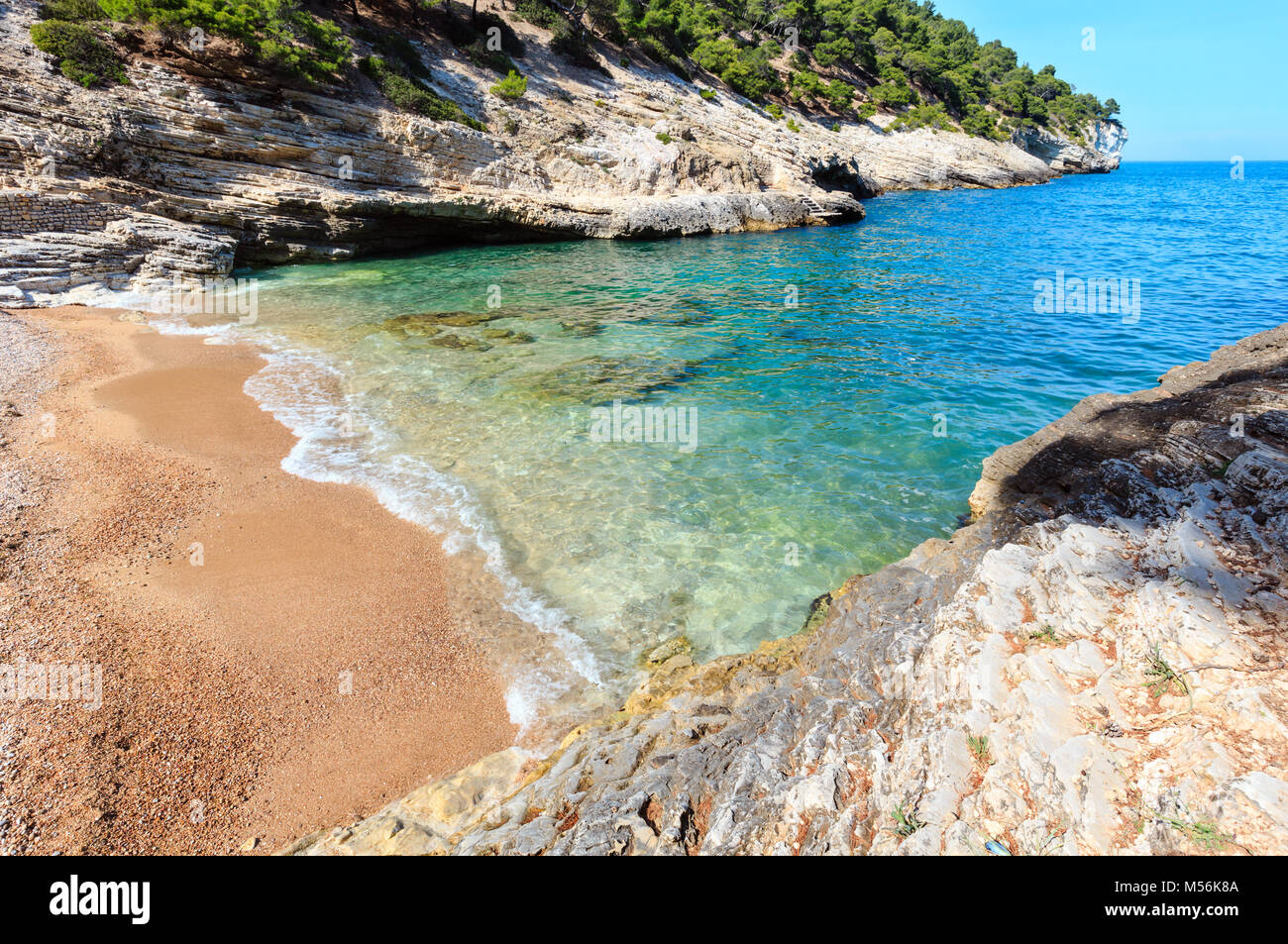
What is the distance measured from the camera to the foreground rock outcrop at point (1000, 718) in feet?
10.4

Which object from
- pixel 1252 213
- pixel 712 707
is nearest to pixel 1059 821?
pixel 712 707

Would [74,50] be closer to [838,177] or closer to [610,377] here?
[610,377]

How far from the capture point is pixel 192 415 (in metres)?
11.9

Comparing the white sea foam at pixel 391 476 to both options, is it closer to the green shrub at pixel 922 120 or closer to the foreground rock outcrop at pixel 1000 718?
the foreground rock outcrop at pixel 1000 718

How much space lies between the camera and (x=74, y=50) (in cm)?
2144

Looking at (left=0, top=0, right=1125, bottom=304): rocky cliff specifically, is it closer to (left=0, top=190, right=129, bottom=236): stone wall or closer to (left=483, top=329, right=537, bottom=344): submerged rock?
(left=0, top=190, right=129, bottom=236): stone wall

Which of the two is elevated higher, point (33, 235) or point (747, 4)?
point (747, 4)

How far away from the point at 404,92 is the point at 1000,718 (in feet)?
116

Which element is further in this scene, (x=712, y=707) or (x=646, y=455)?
(x=646, y=455)

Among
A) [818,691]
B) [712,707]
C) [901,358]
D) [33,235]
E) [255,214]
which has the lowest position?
[712,707]

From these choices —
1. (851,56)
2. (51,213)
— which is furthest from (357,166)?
(851,56)
